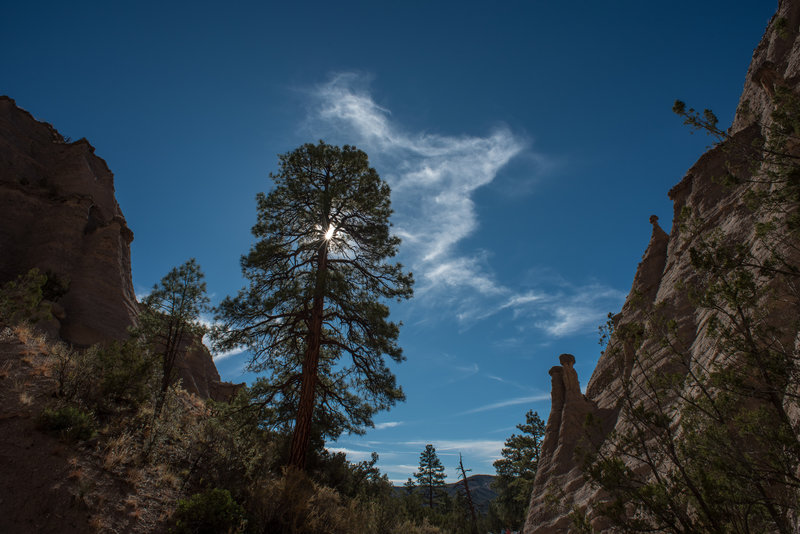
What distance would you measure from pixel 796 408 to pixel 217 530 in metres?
9.58

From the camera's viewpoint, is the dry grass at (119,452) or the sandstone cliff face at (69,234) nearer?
the dry grass at (119,452)

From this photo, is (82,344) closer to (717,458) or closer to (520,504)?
(717,458)

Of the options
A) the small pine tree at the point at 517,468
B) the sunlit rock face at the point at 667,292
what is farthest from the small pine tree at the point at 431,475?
the sunlit rock face at the point at 667,292

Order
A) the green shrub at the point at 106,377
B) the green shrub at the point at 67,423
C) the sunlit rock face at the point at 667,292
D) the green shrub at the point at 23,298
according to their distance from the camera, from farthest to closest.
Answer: the sunlit rock face at the point at 667,292 → the green shrub at the point at 23,298 → the green shrub at the point at 106,377 → the green shrub at the point at 67,423

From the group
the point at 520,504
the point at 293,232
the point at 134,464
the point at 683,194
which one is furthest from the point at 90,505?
the point at 520,504

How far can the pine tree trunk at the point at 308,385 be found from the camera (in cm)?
1047

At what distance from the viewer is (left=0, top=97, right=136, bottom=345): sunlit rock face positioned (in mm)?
21750

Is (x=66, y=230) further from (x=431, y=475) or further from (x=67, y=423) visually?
(x=431, y=475)

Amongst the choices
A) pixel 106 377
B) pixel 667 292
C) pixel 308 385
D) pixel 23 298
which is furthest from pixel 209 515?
pixel 667 292

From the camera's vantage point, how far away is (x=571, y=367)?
1886 cm

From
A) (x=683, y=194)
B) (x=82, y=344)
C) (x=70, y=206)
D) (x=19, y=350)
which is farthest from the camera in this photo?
(x=70, y=206)

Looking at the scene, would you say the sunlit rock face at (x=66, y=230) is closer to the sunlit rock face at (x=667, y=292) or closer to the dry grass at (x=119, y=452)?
the dry grass at (x=119, y=452)

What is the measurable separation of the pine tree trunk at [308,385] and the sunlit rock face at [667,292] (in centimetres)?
827

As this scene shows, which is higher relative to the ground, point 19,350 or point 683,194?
point 683,194
